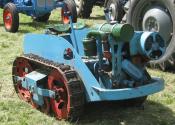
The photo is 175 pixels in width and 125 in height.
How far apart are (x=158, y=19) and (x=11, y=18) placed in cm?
495

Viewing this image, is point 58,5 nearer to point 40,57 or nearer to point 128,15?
point 128,15

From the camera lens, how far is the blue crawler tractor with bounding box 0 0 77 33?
35.9 feet

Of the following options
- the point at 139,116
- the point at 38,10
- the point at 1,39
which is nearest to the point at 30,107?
the point at 139,116

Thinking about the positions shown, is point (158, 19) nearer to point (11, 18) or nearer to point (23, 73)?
point (23, 73)

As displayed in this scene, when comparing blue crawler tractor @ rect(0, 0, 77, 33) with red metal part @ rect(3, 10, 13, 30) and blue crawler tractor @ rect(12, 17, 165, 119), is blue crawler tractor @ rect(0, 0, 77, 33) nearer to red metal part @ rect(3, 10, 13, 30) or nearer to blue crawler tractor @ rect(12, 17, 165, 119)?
red metal part @ rect(3, 10, 13, 30)

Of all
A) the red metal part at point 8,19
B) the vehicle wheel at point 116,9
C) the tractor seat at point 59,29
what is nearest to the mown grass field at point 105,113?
the tractor seat at point 59,29

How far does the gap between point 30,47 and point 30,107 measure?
27.7 inches

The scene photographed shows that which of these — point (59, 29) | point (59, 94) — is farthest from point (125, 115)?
point (59, 29)

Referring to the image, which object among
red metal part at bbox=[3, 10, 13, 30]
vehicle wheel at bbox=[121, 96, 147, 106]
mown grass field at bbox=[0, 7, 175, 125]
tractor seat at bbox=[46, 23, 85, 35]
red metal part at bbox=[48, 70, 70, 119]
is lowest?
mown grass field at bbox=[0, 7, 175, 125]

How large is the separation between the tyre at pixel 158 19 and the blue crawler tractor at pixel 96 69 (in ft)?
6.30

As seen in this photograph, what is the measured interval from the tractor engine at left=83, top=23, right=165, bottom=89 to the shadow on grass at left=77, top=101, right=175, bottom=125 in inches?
18.5

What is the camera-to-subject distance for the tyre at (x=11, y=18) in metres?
10.9

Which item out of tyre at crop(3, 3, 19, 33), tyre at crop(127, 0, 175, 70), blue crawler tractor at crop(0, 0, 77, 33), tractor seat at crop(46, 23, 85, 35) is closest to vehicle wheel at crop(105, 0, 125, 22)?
blue crawler tractor at crop(0, 0, 77, 33)

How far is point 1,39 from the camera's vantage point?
33.4 ft
